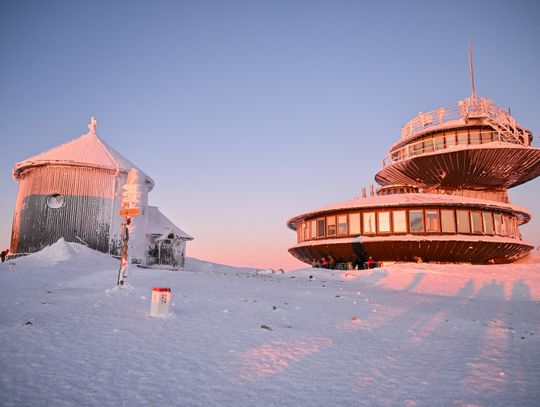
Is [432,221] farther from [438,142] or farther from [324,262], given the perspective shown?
[438,142]

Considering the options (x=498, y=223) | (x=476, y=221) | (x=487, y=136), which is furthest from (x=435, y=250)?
(x=487, y=136)

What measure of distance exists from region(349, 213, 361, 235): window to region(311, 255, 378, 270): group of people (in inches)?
86.0

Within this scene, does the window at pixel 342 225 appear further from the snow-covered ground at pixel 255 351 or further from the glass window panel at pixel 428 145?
the snow-covered ground at pixel 255 351

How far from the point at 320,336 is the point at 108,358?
3.91 m

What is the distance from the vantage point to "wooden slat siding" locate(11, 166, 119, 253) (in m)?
30.7

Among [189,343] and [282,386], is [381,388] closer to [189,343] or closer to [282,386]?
[282,386]

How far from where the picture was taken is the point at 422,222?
2833 centimetres

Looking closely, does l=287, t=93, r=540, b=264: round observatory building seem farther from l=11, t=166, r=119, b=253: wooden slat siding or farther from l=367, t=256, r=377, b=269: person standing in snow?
l=11, t=166, r=119, b=253: wooden slat siding

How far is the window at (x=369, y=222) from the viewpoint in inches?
1151

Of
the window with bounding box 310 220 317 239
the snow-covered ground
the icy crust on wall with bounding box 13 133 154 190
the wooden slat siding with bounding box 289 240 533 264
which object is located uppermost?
the icy crust on wall with bounding box 13 133 154 190

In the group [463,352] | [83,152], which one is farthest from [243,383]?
[83,152]

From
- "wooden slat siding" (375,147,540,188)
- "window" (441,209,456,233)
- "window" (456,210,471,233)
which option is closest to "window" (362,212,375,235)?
"window" (441,209,456,233)

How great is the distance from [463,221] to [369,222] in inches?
260

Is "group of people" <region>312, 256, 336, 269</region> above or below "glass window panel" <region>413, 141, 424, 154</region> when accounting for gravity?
below
